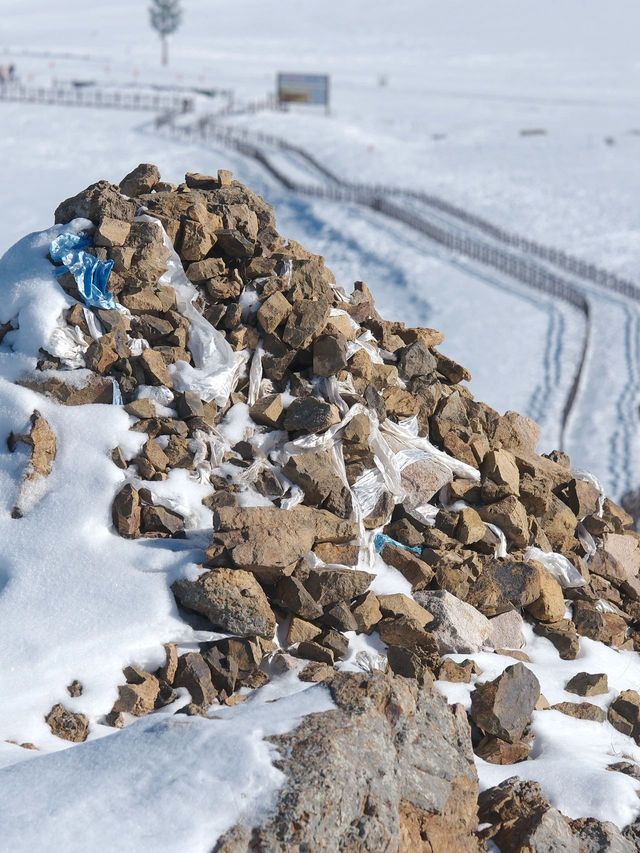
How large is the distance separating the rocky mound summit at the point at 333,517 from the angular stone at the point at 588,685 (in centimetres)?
2

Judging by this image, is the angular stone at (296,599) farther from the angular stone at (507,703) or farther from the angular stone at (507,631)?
the angular stone at (507,631)

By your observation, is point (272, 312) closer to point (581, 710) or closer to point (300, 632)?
point (300, 632)

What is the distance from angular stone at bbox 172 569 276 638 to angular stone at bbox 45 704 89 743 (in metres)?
0.99

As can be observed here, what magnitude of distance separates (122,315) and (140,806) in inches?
170

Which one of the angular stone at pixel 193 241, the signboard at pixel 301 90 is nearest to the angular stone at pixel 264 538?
the angular stone at pixel 193 241

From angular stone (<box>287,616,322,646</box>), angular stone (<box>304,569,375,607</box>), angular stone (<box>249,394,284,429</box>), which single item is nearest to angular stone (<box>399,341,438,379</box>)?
angular stone (<box>249,394,284,429</box>)

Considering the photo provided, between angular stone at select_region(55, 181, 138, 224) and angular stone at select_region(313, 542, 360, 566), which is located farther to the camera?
angular stone at select_region(55, 181, 138, 224)

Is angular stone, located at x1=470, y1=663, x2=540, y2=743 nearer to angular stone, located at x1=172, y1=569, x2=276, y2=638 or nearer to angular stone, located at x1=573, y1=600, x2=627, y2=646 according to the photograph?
angular stone, located at x1=172, y1=569, x2=276, y2=638

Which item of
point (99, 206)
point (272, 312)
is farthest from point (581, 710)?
point (99, 206)

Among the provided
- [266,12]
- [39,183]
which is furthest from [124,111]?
[266,12]

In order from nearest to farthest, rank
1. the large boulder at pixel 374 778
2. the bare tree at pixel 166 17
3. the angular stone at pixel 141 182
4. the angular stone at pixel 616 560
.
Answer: the large boulder at pixel 374 778
the angular stone at pixel 616 560
the angular stone at pixel 141 182
the bare tree at pixel 166 17

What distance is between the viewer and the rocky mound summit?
528 cm

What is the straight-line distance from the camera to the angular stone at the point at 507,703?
622 centimetres

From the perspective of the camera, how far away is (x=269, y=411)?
26.1 ft
